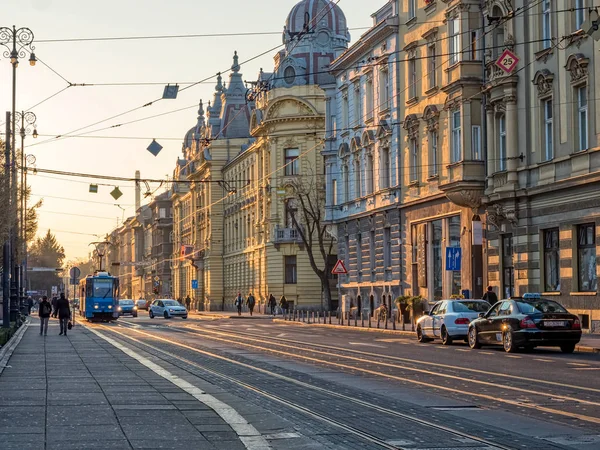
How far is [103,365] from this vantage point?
24828mm

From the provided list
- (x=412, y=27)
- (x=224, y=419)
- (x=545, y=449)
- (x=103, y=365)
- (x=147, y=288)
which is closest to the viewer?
(x=545, y=449)

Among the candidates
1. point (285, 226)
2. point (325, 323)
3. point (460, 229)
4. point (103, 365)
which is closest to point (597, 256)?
point (460, 229)

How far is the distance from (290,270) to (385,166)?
29.9 metres

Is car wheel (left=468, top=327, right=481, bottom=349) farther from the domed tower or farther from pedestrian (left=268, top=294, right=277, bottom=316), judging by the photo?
the domed tower

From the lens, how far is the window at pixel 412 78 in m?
53.2

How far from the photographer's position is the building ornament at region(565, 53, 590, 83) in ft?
120

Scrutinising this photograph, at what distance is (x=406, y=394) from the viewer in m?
17.0

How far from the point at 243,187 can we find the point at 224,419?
274ft

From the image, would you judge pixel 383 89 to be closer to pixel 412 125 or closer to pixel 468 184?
pixel 412 125

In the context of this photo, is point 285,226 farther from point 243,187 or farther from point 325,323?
point 325,323

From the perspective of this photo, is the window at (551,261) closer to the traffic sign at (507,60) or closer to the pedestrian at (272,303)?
the traffic sign at (507,60)

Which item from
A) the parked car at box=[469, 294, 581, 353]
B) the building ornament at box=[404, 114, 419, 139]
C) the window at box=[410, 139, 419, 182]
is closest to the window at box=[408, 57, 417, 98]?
the building ornament at box=[404, 114, 419, 139]

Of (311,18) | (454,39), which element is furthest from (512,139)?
(311,18)

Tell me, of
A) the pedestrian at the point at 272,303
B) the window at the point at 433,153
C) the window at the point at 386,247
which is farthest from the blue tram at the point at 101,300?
the window at the point at 433,153
